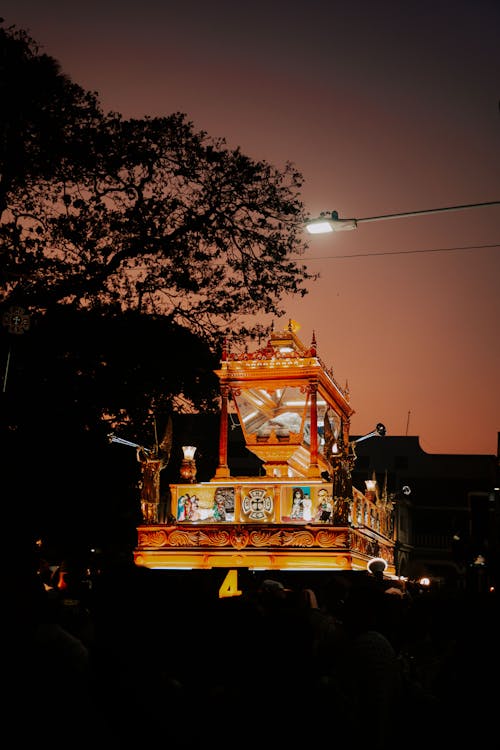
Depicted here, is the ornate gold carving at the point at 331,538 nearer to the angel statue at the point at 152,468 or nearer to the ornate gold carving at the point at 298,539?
the ornate gold carving at the point at 298,539

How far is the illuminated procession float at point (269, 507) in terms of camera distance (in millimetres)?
18656

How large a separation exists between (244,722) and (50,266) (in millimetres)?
13664

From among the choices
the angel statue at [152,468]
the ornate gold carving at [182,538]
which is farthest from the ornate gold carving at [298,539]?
the angel statue at [152,468]

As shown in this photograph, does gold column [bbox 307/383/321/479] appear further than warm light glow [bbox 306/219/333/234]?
Yes

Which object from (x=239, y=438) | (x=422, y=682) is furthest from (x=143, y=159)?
(x=239, y=438)

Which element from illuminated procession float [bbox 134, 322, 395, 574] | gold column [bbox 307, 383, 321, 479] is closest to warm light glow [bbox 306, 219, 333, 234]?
illuminated procession float [bbox 134, 322, 395, 574]

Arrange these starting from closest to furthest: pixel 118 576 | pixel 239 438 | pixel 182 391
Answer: pixel 118 576 < pixel 182 391 < pixel 239 438

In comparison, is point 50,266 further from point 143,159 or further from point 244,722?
point 244,722

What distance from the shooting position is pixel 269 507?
63.6 feet

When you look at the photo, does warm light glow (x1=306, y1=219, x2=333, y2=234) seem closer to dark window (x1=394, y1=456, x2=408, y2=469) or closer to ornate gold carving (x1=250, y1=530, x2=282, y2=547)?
ornate gold carving (x1=250, y1=530, x2=282, y2=547)

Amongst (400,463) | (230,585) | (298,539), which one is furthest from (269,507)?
(400,463)

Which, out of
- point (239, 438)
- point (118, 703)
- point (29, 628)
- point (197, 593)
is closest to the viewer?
point (118, 703)

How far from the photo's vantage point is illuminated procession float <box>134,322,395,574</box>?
18656mm

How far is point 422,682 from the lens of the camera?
7.30 metres
